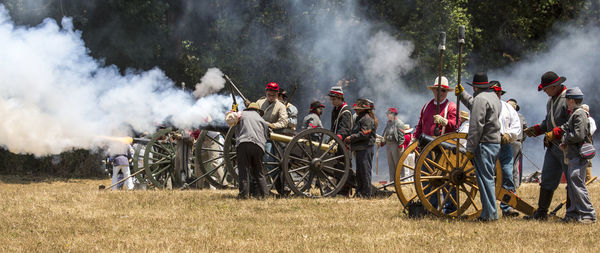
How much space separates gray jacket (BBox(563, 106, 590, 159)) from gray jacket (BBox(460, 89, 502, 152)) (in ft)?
2.22

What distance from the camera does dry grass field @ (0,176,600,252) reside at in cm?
551

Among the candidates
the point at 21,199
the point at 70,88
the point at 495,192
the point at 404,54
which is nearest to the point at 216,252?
the point at 495,192

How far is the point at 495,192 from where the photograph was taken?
6.82m

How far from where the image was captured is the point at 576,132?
259 inches

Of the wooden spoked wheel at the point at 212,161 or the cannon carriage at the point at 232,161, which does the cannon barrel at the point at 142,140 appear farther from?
the wooden spoked wheel at the point at 212,161

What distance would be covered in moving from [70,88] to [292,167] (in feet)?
12.5

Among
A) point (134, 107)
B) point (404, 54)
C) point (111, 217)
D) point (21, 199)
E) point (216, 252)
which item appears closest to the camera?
point (216, 252)

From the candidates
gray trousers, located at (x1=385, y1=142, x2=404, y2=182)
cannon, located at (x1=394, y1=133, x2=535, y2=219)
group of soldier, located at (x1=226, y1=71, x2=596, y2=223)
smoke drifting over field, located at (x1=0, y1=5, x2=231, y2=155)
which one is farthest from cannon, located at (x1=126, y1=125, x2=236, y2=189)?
cannon, located at (x1=394, y1=133, x2=535, y2=219)

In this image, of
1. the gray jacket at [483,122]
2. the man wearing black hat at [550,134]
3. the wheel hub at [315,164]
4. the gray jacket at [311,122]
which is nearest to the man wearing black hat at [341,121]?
the wheel hub at [315,164]

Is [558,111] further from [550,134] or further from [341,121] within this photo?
[341,121]

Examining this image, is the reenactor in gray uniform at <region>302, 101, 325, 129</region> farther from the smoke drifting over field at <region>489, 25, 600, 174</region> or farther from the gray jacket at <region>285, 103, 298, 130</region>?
the smoke drifting over field at <region>489, 25, 600, 174</region>

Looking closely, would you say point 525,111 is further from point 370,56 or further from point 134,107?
point 134,107

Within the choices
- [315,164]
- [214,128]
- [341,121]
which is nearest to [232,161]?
[214,128]

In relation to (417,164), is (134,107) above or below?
above
